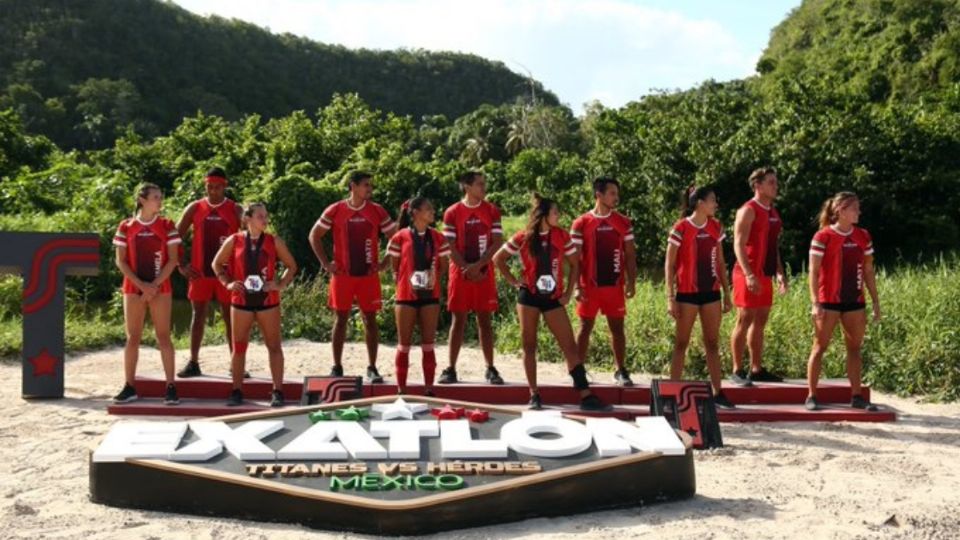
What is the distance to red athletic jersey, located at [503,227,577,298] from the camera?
→ 8.52 meters

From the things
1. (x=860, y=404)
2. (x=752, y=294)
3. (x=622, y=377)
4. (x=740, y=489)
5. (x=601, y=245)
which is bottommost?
(x=740, y=489)

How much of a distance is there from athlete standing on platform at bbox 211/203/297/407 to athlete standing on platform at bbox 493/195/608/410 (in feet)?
6.11

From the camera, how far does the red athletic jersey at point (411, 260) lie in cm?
910

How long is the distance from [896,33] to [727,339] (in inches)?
847

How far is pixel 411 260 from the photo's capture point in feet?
29.9

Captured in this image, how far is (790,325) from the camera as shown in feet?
39.3

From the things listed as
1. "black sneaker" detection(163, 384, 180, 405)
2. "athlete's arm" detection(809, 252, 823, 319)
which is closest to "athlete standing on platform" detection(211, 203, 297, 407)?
"black sneaker" detection(163, 384, 180, 405)

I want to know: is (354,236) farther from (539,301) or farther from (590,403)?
(590,403)

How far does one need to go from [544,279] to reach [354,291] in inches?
77.8

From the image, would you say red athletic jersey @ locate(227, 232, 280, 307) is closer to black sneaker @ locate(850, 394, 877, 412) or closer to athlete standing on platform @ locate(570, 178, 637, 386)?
athlete standing on platform @ locate(570, 178, 637, 386)

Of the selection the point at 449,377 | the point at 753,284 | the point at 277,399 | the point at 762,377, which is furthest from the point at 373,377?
the point at 762,377

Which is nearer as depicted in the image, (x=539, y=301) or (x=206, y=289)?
(x=539, y=301)

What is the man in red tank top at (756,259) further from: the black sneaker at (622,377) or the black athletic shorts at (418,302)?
the black athletic shorts at (418,302)

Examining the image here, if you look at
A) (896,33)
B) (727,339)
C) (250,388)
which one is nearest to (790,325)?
(727,339)
